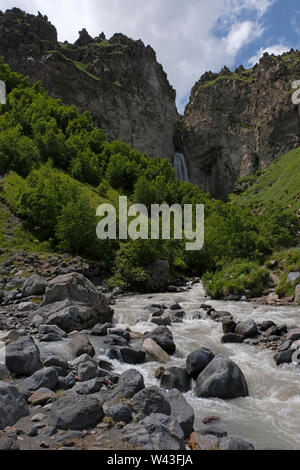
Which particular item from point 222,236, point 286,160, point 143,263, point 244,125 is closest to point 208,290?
point 143,263

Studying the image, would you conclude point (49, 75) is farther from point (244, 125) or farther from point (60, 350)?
point (60, 350)

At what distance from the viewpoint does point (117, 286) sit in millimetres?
32156

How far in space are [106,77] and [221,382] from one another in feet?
454

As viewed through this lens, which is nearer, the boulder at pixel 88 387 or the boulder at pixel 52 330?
the boulder at pixel 88 387

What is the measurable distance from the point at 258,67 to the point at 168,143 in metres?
61.1

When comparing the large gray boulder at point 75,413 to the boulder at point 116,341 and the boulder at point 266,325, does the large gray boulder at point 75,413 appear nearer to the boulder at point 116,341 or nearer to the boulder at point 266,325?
the boulder at point 116,341

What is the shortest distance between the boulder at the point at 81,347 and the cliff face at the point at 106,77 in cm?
12224

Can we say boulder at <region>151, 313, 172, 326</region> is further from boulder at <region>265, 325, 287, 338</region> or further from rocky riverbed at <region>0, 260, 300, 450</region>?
boulder at <region>265, 325, 287, 338</region>

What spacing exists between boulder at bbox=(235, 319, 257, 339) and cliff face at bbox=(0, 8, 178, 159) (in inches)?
4712

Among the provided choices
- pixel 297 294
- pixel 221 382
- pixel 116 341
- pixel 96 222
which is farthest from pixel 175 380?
pixel 96 222

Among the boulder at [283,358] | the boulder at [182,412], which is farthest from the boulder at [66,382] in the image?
the boulder at [283,358]

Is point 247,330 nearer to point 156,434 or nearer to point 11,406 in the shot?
point 156,434

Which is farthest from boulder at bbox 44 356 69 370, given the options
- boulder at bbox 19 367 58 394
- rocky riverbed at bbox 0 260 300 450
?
boulder at bbox 19 367 58 394

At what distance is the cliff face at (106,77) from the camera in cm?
12044
